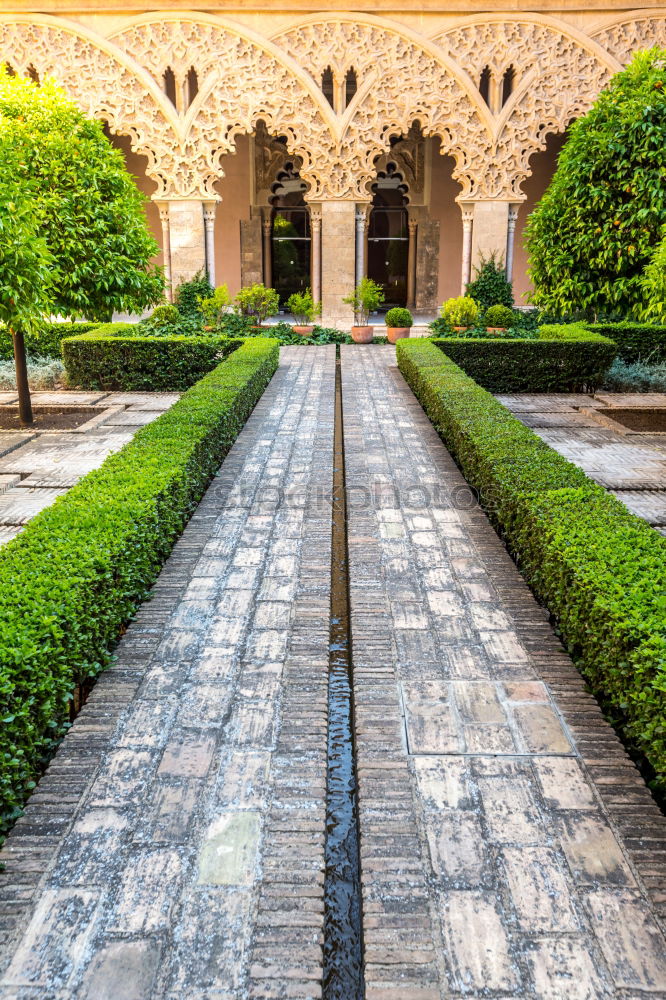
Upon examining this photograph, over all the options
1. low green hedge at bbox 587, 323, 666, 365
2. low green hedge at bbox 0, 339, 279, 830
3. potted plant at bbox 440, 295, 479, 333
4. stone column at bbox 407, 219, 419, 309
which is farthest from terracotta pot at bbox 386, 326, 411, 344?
low green hedge at bbox 0, 339, 279, 830

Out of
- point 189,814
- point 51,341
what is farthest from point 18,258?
point 189,814

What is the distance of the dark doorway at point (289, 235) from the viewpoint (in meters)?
20.0

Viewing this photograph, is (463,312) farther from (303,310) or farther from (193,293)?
(193,293)

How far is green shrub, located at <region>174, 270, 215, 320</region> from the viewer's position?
16.8 metres

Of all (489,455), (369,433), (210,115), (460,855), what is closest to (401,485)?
(489,455)

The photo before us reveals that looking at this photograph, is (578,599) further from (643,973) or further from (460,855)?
(643,973)

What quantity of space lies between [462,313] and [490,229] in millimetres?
2736

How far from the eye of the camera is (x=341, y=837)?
10.1 ft

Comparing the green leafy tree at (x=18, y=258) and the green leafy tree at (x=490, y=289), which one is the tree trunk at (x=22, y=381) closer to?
the green leafy tree at (x=18, y=258)

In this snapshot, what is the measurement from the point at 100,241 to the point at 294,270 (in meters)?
11.3

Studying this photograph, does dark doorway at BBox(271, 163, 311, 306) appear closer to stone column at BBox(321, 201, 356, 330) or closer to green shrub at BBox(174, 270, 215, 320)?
stone column at BBox(321, 201, 356, 330)

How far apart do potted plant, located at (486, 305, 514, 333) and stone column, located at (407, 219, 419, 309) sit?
5.25 m

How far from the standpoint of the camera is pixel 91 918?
2539mm

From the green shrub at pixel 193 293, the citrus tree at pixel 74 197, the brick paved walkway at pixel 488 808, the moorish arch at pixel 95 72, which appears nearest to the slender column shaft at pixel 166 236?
the green shrub at pixel 193 293
